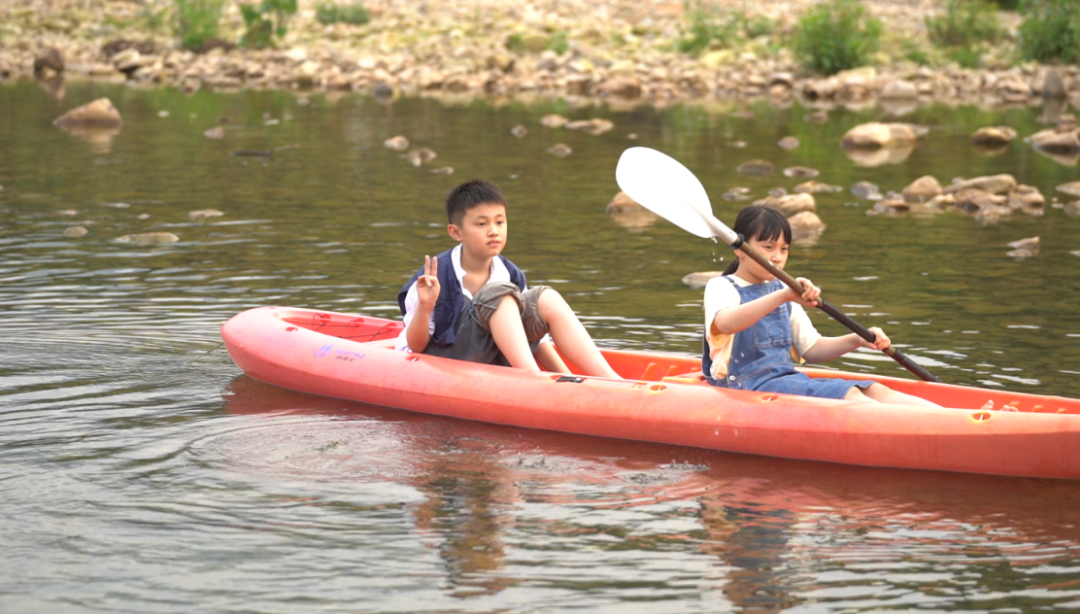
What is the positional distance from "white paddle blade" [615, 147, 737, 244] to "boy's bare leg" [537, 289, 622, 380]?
516 millimetres

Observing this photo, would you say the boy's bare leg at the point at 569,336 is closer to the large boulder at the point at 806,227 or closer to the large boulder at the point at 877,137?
the large boulder at the point at 806,227

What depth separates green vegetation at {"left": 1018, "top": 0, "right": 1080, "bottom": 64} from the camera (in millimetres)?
21688

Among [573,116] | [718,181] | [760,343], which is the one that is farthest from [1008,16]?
[760,343]

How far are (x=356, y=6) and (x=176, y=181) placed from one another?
1614cm

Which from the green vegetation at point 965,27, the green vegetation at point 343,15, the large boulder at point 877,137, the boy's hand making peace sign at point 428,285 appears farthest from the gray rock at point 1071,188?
the green vegetation at point 343,15

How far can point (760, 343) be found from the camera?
16.4ft

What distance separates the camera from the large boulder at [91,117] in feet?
54.2

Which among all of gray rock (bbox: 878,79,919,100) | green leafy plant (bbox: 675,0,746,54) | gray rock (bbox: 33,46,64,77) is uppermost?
green leafy plant (bbox: 675,0,746,54)

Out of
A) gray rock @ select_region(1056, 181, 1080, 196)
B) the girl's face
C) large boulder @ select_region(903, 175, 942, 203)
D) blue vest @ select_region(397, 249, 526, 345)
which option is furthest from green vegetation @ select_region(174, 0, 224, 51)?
the girl's face

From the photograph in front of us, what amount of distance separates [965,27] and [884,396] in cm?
2086

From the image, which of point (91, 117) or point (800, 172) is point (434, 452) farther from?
point (91, 117)

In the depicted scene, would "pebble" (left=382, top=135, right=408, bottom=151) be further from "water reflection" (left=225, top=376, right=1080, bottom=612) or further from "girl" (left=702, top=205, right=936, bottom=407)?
"girl" (left=702, top=205, right=936, bottom=407)

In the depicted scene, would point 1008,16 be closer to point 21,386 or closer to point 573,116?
point 573,116

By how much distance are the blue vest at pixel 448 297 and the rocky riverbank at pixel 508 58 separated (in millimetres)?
14650
